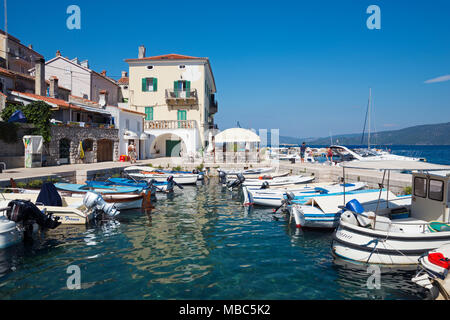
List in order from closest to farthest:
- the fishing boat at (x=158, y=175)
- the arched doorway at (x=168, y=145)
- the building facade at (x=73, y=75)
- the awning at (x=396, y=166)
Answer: the awning at (x=396, y=166), the fishing boat at (x=158, y=175), the arched doorway at (x=168, y=145), the building facade at (x=73, y=75)

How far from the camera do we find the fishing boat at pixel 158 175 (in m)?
18.6

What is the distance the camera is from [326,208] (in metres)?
9.68

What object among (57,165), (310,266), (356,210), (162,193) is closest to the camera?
(310,266)

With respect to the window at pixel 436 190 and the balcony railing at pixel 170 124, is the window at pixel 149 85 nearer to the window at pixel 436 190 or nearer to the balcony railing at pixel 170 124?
the balcony railing at pixel 170 124

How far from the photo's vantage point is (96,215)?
33.6 ft

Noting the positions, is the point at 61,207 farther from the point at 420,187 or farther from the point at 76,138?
the point at 76,138

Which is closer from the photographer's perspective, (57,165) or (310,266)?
(310,266)

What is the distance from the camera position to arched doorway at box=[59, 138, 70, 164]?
20.8 m

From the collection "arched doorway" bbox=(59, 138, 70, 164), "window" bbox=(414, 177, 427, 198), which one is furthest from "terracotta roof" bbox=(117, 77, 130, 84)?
"window" bbox=(414, 177, 427, 198)

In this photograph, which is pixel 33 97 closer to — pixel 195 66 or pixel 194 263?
pixel 195 66

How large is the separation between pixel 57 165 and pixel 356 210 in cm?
1977

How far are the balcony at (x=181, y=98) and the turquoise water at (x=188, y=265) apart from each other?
2214cm

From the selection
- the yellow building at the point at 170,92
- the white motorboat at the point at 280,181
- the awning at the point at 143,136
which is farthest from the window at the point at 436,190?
the yellow building at the point at 170,92
